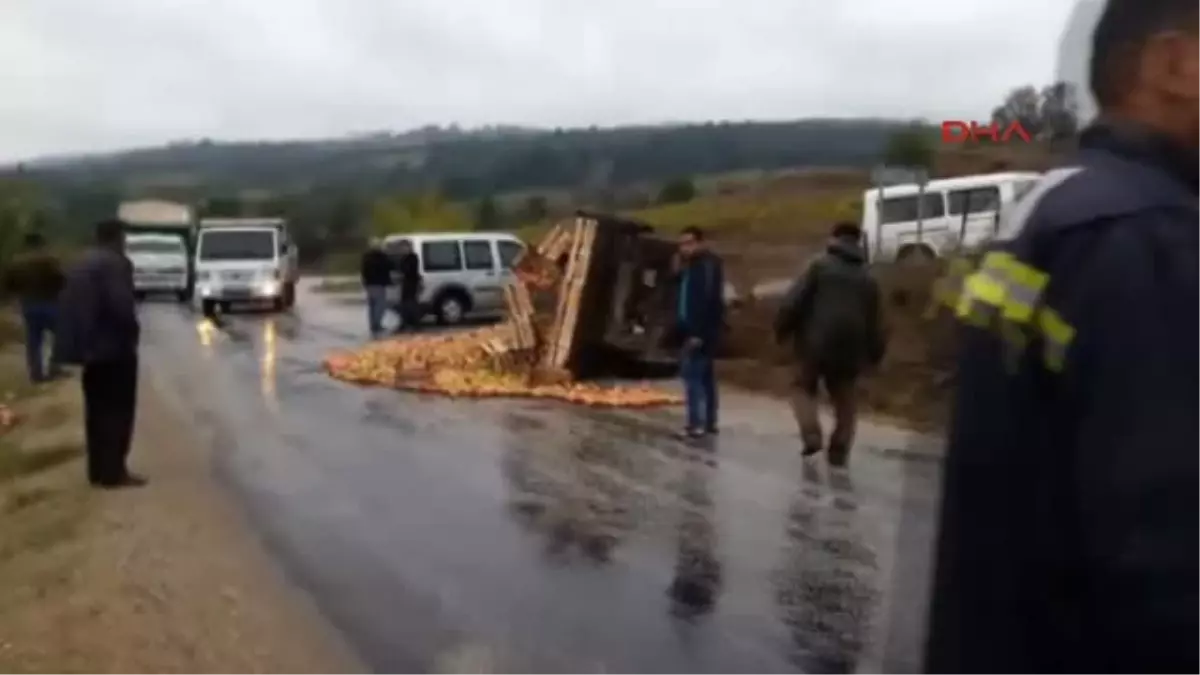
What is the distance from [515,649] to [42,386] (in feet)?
63.9

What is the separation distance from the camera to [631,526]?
40.6 ft

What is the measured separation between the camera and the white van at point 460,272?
123 feet

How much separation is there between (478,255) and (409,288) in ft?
8.46

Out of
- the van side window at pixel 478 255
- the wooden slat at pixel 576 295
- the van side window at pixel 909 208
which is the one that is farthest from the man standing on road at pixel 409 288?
the wooden slat at pixel 576 295

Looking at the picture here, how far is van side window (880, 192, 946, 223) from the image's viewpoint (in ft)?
112

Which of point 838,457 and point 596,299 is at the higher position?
point 596,299

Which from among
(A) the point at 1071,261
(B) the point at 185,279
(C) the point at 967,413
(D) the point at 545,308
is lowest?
(B) the point at 185,279

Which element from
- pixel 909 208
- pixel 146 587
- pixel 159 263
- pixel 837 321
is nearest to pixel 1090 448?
pixel 146 587

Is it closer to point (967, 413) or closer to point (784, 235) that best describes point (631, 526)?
point (967, 413)

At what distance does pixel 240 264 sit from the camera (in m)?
44.7

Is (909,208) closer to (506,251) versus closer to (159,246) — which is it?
(506,251)

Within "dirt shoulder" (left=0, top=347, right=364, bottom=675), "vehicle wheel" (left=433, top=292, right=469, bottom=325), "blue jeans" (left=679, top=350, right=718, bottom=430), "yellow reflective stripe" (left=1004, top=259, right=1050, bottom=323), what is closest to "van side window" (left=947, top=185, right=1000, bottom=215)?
"vehicle wheel" (left=433, top=292, right=469, bottom=325)

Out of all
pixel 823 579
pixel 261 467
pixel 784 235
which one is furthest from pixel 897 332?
pixel 784 235

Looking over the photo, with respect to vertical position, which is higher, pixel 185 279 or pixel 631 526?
pixel 631 526
